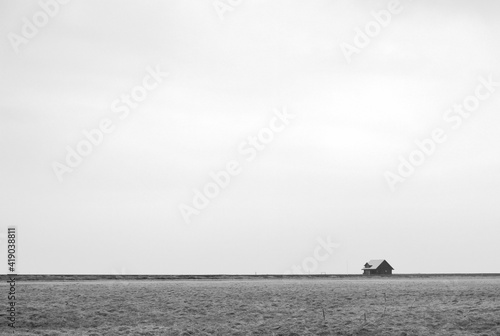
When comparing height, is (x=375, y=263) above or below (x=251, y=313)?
above

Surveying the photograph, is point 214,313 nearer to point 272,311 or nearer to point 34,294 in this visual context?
point 272,311

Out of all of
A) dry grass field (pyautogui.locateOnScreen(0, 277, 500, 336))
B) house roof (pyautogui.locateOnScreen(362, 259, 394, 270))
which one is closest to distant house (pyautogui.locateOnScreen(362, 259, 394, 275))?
house roof (pyautogui.locateOnScreen(362, 259, 394, 270))

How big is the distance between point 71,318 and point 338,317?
16.3 m

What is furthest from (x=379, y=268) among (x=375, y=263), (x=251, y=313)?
(x=251, y=313)

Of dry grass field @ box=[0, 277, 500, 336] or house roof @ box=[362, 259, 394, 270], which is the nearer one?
dry grass field @ box=[0, 277, 500, 336]

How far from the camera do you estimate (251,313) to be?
34500 mm

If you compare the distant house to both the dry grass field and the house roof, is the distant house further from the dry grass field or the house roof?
the dry grass field

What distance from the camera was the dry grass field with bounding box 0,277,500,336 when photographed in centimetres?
2975

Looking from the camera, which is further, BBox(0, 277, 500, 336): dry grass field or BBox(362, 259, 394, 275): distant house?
BBox(362, 259, 394, 275): distant house

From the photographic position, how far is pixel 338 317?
32688 millimetres

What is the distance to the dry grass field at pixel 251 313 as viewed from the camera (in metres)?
29.8

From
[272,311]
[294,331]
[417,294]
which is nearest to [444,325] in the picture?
[294,331]

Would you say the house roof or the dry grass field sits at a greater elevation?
the house roof

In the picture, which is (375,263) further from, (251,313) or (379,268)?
(251,313)
